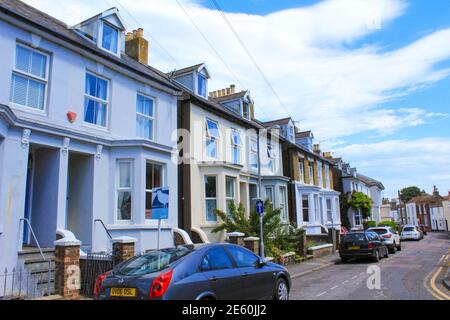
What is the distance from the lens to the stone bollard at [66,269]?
8625mm

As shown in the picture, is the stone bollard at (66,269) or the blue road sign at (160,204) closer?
the stone bollard at (66,269)

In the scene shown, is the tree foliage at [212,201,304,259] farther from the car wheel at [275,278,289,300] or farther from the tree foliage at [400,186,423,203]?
the tree foliage at [400,186,423,203]

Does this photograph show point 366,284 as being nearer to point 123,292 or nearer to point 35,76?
point 123,292

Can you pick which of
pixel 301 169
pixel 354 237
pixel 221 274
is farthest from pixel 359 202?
pixel 221 274

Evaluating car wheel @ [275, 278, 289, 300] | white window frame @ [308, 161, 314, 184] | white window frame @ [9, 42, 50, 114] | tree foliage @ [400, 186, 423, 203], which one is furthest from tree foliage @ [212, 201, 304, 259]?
tree foliage @ [400, 186, 423, 203]

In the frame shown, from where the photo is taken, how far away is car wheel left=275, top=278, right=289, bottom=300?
26.1 ft

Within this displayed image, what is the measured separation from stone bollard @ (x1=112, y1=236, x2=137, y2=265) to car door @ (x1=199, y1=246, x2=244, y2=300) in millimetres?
3106

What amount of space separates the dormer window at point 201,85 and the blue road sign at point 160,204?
10772 mm

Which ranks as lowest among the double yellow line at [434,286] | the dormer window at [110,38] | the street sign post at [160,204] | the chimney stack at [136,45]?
the double yellow line at [434,286]

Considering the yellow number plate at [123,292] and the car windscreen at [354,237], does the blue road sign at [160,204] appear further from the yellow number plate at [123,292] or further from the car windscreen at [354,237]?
the car windscreen at [354,237]

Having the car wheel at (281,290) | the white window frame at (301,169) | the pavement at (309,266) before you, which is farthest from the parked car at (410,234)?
the car wheel at (281,290)
